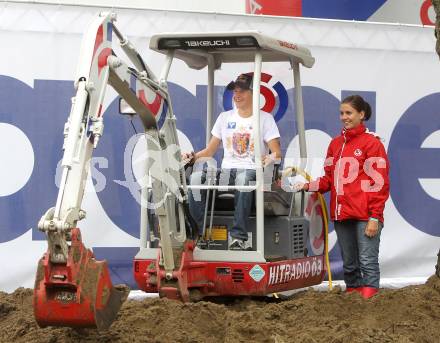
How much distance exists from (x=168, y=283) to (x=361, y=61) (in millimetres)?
3344

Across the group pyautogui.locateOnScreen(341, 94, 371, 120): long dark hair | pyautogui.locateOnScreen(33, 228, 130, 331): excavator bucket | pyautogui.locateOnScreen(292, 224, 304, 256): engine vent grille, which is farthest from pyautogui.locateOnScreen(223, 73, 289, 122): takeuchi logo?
pyautogui.locateOnScreen(33, 228, 130, 331): excavator bucket

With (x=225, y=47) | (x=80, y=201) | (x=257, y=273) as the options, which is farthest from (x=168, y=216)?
(x=80, y=201)

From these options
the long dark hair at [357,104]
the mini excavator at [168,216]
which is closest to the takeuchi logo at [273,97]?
the mini excavator at [168,216]

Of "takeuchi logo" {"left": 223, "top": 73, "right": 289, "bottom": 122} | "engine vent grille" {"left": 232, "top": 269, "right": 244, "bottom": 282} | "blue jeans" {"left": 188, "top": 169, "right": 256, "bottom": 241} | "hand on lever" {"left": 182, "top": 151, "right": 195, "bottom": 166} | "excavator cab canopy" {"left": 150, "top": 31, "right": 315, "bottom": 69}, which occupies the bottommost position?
"engine vent grille" {"left": 232, "top": 269, "right": 244, "bottom": 282}

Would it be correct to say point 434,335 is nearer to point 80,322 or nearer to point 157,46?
point 80,322

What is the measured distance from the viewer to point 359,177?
6535 millimetres

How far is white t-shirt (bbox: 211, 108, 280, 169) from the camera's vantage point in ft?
21.0

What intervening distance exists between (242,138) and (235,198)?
0.55m

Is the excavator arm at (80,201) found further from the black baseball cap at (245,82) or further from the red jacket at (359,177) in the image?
the red jacket at (359,177)

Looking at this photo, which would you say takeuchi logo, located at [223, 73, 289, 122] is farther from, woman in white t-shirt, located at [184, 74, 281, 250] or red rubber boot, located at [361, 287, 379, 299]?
red rubber boot, located at [361, 287, 379, 299]

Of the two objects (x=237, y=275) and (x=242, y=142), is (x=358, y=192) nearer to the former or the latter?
(x=242, y=142)

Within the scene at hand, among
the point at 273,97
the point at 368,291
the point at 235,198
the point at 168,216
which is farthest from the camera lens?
the point at 273,97

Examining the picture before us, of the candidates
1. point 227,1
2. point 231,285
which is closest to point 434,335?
point 231,285

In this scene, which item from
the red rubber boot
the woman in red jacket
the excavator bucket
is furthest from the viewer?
the woman in red jacket
